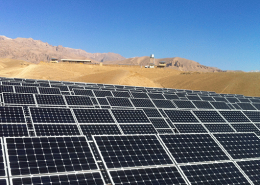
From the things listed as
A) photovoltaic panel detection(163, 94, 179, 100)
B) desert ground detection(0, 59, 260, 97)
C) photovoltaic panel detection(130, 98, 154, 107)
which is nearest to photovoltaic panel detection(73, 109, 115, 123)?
photovoltaic panel detection(130, 98, 154, 107)

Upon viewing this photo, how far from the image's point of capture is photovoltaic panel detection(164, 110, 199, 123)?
804 inches

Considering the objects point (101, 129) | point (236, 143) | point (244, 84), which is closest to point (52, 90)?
point (101, 129)

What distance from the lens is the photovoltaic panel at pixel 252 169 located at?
11.2 metres

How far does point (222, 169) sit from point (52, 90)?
21.9 meters

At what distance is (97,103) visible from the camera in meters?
24.2

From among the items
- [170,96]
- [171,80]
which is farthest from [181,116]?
[171,80]

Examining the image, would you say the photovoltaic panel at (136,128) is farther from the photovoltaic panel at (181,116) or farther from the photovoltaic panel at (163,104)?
the photovoltaic panel at (163,104)

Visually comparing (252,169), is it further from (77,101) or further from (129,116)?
(77,101)

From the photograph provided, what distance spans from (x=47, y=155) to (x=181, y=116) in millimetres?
14601

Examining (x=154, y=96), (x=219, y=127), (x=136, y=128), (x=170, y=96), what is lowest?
(x=170, y=96)

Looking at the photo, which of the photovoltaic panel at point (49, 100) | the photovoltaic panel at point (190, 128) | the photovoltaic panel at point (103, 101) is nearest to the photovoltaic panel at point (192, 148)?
the photovoltaic panel at point (190, 128)

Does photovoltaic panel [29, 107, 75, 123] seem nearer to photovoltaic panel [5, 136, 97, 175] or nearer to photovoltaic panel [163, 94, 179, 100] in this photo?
photovoltaic panel [5, 136, 97, 175]

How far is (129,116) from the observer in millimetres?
16672

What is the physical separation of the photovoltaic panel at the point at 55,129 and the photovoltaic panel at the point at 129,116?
3.31 m
